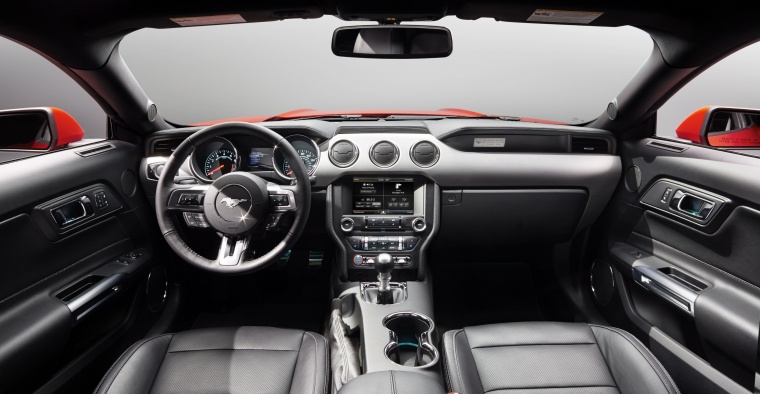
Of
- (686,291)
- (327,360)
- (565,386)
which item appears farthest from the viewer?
(686,291)

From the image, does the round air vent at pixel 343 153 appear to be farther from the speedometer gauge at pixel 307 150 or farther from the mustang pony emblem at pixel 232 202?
the mustang pony emblem at pixel 232 202

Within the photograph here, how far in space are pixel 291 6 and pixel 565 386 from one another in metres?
1.84

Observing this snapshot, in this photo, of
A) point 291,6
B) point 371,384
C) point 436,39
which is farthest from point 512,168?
point 371,384

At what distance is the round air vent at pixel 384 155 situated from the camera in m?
2.77

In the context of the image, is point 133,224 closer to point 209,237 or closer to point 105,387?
point 209,237

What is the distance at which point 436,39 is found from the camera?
7.88 ft

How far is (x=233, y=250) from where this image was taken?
2145 mm

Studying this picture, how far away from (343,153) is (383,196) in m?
0.32

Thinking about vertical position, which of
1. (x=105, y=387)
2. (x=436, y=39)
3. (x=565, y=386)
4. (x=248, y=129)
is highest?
(x=436, y=39)

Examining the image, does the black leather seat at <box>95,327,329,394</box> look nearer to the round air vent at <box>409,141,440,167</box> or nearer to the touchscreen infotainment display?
the touchscreen infotainment display

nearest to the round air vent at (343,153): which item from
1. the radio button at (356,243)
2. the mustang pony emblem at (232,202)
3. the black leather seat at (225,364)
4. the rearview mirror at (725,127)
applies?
the radio button at (356,243)

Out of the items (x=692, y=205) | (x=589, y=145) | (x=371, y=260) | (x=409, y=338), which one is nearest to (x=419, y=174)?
(x=371, y=260)

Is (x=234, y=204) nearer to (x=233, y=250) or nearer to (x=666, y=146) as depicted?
(x=233, y=250)

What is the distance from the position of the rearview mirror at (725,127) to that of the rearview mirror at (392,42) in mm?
1257
